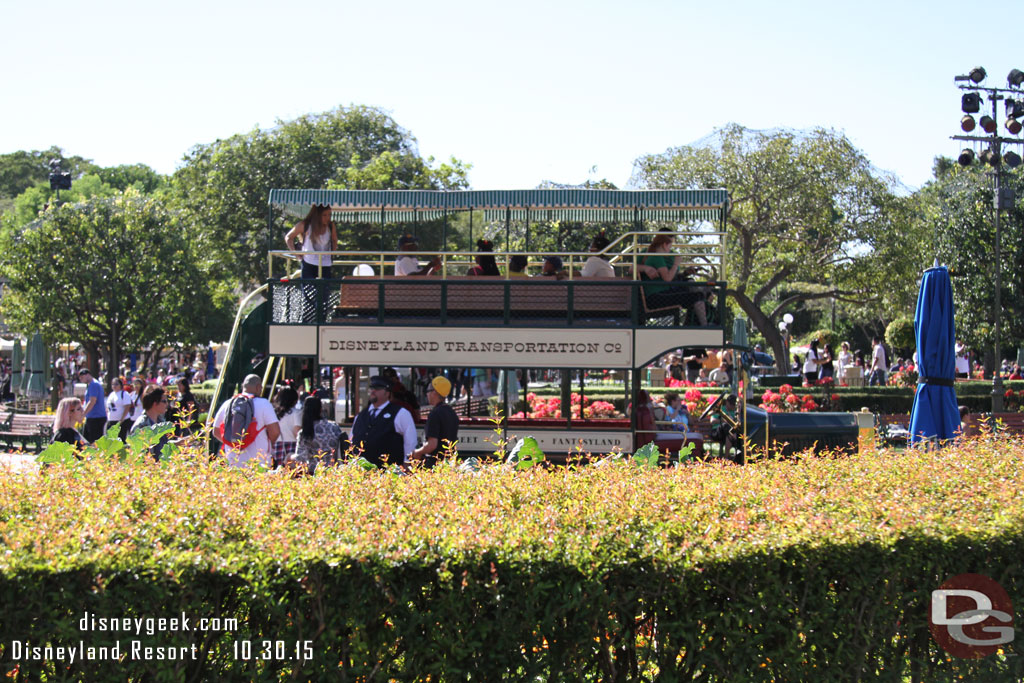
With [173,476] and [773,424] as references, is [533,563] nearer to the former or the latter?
[173,476]

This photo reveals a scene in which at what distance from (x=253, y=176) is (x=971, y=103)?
25.0 metres

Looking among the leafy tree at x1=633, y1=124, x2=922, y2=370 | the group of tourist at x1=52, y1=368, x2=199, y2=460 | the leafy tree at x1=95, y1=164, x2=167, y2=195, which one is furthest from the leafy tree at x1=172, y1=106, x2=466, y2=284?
the leafy tree at x1=95, y1=164, x2=167, y2=195

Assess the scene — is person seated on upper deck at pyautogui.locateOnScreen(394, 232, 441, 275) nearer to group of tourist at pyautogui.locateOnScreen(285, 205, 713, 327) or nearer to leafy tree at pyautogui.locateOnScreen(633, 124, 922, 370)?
group of tourist at pyautogui.locateOnScreen(285, 205, 713, 327)

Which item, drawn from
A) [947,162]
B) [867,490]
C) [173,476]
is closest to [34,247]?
[173,476]

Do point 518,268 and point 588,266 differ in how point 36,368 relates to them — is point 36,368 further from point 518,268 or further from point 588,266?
point 588,266

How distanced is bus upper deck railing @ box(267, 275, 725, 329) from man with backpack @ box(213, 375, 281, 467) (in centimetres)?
245

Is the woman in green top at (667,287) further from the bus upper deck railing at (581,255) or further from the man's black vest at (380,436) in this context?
the man's black vest at (380,436)

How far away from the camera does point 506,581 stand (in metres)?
4.33

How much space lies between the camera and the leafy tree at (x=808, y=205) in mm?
33406

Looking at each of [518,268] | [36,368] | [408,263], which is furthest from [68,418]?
[36,368]

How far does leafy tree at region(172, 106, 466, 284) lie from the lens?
36.8 metres

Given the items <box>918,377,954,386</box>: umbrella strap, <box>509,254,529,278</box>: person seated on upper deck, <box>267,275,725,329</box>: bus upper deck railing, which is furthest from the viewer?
<box>509,254,529,278</box>: person seated on upper deck

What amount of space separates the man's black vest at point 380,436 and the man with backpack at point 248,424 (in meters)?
0.81

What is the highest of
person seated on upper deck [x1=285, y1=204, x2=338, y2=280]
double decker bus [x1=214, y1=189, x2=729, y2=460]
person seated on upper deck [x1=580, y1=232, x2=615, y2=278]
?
person seated on upper deck [x1=285, y1=204, x2=338, y2=280]
